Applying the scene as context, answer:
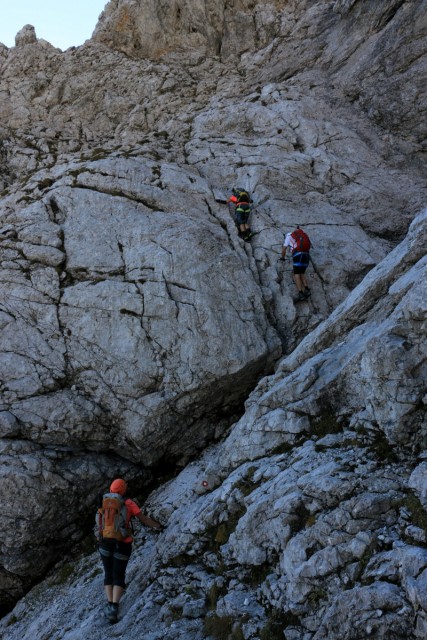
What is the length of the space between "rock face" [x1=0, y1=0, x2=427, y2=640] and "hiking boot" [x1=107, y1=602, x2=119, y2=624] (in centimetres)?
48

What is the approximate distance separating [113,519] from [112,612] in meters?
2.01

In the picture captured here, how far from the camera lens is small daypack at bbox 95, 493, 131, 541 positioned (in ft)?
33.2

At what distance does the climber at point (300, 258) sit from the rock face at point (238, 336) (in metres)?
0.74

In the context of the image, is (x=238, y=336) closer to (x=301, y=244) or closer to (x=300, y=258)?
(x=300, y=258)

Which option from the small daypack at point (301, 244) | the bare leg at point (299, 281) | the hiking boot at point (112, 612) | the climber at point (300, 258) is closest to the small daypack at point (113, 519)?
the hiking boot at point (112, 612)

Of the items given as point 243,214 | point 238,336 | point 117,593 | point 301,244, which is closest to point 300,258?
point 301,244

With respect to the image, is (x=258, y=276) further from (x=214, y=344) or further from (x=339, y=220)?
(x=339, y=220)

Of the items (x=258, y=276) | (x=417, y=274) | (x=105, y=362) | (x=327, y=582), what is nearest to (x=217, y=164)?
(x=258, y=276)

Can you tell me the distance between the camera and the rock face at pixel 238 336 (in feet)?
27.2

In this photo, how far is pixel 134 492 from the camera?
15977mm

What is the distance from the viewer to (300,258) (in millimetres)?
18016

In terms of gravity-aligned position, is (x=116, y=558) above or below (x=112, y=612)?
above

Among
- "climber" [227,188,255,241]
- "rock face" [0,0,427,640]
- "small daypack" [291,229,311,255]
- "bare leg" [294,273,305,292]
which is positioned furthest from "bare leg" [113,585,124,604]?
"climber" [227,188,255,241]

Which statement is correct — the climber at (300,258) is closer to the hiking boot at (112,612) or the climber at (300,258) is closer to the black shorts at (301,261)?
the black shorts at (301,261)
